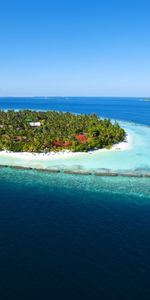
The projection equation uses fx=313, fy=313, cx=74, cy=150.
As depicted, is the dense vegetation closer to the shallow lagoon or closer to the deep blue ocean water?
the shallow lagoon

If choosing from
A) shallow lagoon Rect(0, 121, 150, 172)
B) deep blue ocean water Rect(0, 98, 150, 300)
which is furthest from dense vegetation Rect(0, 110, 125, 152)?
deep blue ocean water Rect(0, 98, 150, 300)

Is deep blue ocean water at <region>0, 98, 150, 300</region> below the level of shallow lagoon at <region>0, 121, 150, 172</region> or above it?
below

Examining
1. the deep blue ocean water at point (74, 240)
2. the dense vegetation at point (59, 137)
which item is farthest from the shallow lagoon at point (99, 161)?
the deep blue ocean water at point (74, 240)

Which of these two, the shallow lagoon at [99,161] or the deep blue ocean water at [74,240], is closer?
the deep blue ocean water at [74,240]

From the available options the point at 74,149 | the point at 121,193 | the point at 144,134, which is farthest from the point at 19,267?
the point at 144,134

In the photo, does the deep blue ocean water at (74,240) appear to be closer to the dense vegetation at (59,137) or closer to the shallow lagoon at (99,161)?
the shallow lagoon at (99,161)

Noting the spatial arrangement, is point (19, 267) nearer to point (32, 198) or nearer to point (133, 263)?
point (133, 263)

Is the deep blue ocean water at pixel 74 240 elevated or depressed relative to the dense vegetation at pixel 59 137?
depressed

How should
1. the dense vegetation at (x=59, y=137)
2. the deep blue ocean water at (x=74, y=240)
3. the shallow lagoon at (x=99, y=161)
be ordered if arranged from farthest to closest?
the dense vegetation at (x=59, y=137) → the shallow lagoon at (x=99, y=161) → the deep blue ocean water at (x=74, y=240)

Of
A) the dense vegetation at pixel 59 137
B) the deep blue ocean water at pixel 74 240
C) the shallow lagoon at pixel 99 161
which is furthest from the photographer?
the dense vegetation at pixel 59 137
